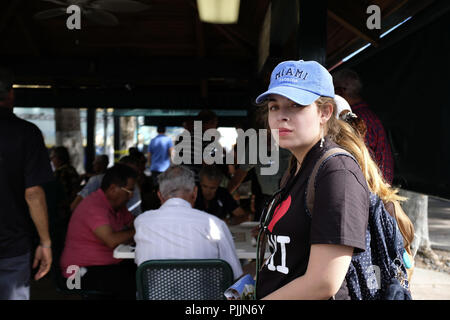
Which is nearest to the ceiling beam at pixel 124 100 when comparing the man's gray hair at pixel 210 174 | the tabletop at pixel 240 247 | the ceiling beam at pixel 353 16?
the ceiling beam at pixel 353 16

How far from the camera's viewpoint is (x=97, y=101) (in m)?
8.48

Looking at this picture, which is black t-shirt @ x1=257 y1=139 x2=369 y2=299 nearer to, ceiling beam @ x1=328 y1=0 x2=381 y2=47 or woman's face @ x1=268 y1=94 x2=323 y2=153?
woman's face @ x1=268 y1=94 x2=323 y2=153

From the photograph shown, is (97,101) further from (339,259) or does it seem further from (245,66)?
(339,259)

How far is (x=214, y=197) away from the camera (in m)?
3.79

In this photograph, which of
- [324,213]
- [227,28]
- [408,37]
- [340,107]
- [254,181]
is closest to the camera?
[324,213]

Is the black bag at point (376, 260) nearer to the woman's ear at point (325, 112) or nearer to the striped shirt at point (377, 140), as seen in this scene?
the woman's ear at point (325, 112)

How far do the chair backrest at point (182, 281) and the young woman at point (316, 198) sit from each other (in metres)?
0.93

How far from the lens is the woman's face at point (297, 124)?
1171mm

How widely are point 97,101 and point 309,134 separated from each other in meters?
7.86

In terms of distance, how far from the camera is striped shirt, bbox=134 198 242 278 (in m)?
2.25

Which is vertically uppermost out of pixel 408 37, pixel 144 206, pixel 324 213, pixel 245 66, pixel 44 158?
pixel 245 66

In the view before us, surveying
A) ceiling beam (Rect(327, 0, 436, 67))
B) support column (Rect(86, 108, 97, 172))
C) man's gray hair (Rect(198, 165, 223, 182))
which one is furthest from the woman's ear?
support column (Rect(86, 108, 97, 172))

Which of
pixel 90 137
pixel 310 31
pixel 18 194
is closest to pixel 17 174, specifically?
pixel 18 194
